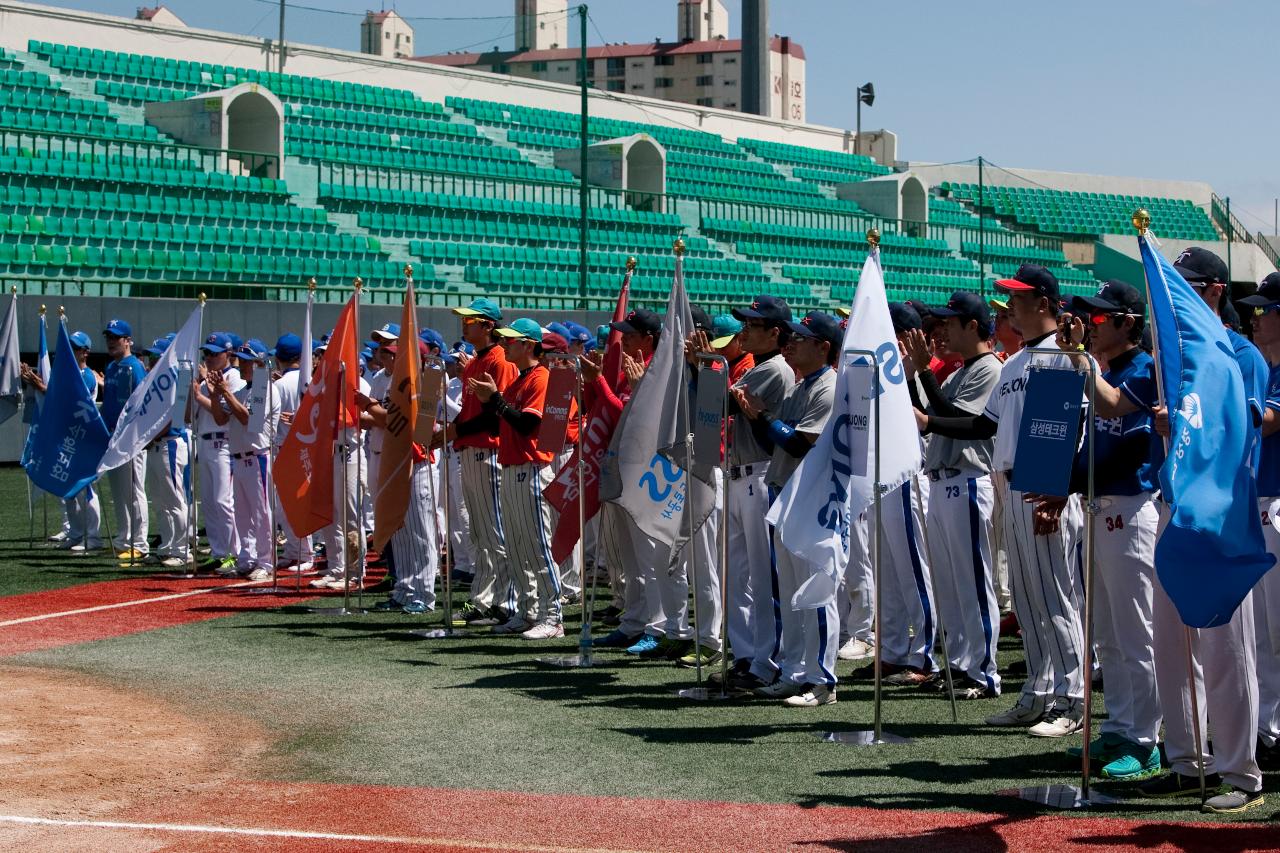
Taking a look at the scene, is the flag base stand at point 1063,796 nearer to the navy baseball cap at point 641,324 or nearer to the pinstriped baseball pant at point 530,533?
the navy baseball cap at point 641,324

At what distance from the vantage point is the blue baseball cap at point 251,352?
15.3m

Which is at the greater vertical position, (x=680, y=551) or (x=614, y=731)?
(x=680, y=551)

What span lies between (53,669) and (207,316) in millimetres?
14461

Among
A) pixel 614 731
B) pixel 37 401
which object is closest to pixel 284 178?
pixel 37 401

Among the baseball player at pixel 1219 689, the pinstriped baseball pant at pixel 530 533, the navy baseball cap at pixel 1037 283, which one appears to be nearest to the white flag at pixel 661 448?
the pinstriped baseball pant at pixel 530 533

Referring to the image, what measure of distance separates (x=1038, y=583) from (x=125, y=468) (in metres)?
10.8

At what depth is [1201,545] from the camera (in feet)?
18.4

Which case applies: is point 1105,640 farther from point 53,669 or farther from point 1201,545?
point 53,669

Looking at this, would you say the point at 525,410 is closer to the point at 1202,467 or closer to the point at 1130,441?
the point at 1130,441

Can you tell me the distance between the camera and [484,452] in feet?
37.2

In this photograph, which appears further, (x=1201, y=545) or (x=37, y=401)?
(x=37, y=401)

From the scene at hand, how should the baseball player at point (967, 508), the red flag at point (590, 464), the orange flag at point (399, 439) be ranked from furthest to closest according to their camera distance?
the orange flag at point (399, 439)
the red flag at point (590, 464)
the baseball player at point (967, 508)

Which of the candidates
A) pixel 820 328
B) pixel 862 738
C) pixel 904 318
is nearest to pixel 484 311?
pixel 904 318

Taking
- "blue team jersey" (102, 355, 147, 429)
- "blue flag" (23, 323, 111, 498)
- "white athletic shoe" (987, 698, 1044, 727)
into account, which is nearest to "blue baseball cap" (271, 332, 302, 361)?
"blue team jersey" (102, 355, 147, 429)
